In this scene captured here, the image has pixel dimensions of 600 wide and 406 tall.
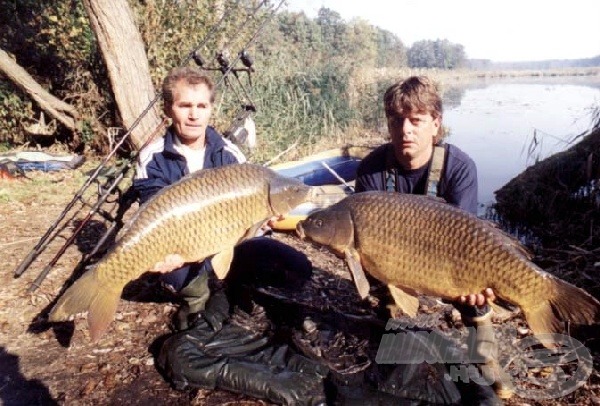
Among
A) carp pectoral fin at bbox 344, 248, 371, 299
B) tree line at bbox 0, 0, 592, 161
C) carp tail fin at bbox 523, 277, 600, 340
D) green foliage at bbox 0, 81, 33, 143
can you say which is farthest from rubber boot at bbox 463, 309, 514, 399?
green foliage at bbox 0, 81, 33, 143

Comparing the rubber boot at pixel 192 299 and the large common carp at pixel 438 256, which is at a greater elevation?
the large common carp at pixel 438 256

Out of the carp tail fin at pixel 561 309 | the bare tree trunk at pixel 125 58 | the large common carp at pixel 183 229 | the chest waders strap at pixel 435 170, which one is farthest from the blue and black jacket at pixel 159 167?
the bare tree trunk at pixel 125 58

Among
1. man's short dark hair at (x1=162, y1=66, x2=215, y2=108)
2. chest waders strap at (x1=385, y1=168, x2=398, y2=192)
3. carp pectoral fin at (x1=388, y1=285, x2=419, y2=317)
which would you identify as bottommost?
carp pectoral fin at (x1=388, y1=285, x2=419, y2=317)

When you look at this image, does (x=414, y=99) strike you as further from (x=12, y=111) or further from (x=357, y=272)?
(x=12, y=111)

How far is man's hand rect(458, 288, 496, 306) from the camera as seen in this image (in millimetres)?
1764

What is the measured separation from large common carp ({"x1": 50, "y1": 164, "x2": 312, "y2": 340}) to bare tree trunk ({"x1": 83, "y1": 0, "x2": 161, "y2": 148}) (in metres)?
3.25

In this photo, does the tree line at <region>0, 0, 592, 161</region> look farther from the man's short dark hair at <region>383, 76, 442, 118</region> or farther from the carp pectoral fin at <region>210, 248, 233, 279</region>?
the carp pectoral fin at <region>210, 248, 233, 279</region>

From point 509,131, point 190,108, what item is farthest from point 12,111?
point 509,131

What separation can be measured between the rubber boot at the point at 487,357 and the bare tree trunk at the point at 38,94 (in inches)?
264

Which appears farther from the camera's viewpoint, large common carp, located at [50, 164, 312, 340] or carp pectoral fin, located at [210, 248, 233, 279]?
carp pectoral fin, located at [210, 248, 233, 279]

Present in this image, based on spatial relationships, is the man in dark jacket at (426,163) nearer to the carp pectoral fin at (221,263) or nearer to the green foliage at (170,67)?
the carp pectoral fin at (221,263)

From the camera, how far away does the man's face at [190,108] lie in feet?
7.34

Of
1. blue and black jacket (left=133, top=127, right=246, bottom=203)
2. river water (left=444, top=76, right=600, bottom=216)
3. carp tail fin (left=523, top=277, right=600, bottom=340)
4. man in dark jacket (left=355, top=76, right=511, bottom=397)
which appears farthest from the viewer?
river water (left=444, top=76, right=600, bottom=216)

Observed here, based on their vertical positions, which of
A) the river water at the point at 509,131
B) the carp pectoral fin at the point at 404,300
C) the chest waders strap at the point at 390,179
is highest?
the chest waders strap at the point at 390,179
